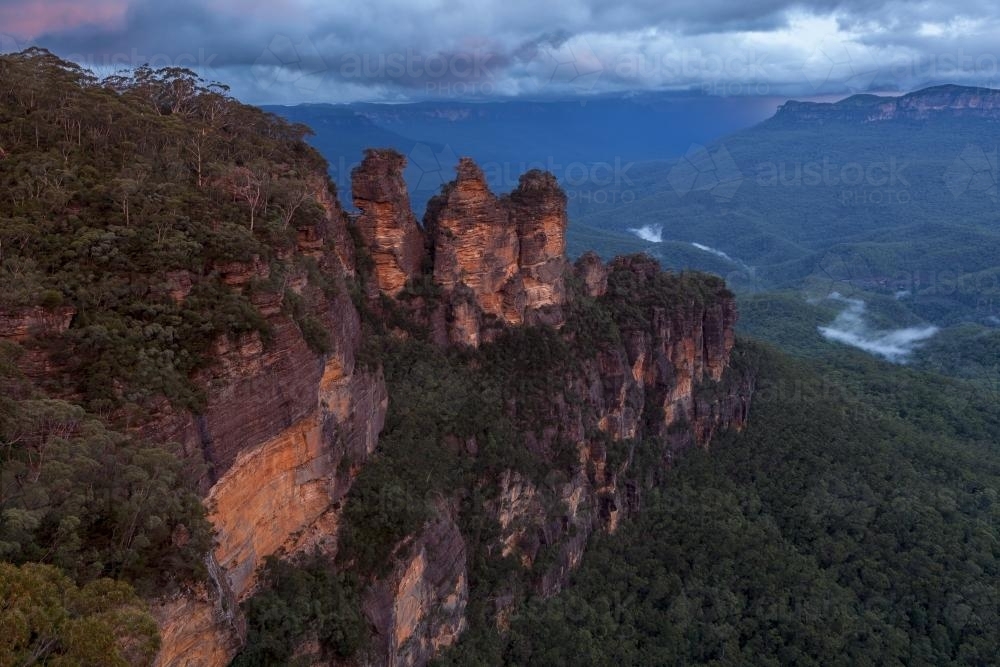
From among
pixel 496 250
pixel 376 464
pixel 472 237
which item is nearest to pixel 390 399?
pixel 376 464

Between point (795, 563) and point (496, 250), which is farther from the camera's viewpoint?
point (795, 563)

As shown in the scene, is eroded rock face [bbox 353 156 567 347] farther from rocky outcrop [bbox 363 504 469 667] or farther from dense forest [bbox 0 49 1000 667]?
rocky outcrop [bbox 363 504 469 667]

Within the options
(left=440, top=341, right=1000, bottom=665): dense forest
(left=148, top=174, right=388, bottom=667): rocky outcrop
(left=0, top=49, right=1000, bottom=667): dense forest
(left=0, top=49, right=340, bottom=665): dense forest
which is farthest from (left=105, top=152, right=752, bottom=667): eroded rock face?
(left=440, top=341, right=1000, bottom=665): dense forest

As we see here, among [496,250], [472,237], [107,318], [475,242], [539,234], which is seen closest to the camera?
[107,318]

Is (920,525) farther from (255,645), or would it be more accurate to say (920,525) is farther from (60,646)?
(60,646)

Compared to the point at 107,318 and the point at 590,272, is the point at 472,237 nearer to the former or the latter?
the point at 590,272

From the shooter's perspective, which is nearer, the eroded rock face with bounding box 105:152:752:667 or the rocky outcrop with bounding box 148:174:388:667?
the rocky outcrop with bounding box 148:174:388:667

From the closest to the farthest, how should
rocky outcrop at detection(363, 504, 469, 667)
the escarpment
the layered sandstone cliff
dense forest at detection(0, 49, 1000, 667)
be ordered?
dense forest at detection(0, 49, 1000, 667), the escarpment, rocky outcrop at detection(363, 504, 469, 667), the layered sandstone cliff

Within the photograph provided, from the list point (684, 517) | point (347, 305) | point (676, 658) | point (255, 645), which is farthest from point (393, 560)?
point (684, 517)

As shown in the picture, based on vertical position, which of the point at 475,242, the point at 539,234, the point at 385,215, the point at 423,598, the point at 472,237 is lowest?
the point at 423,598
